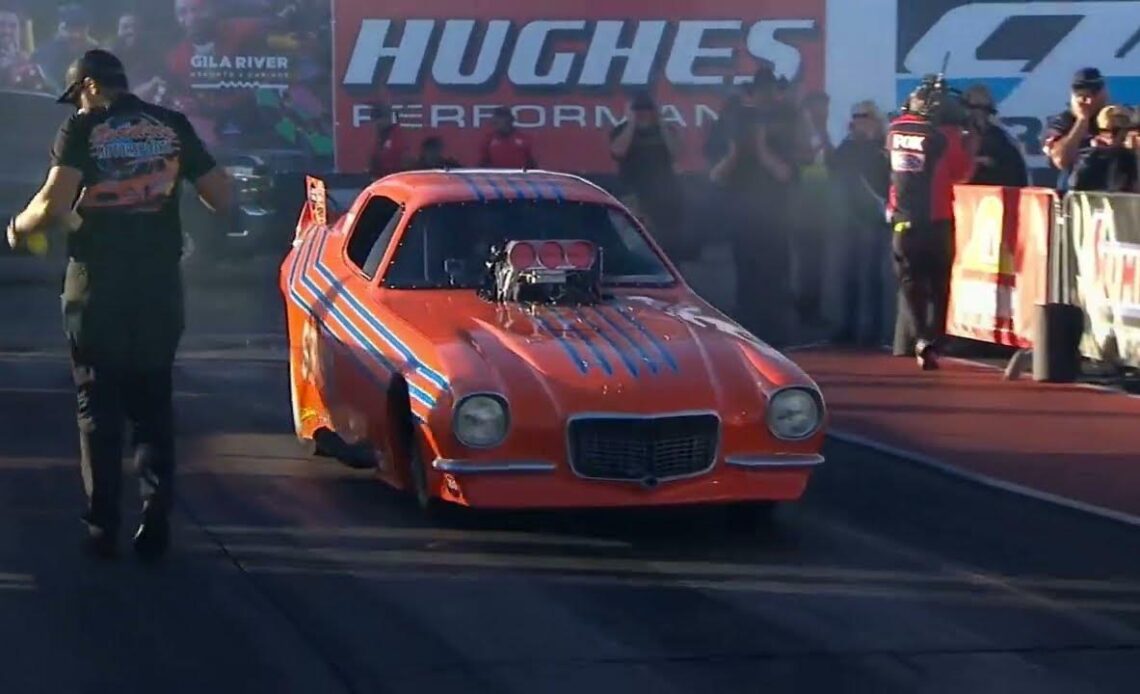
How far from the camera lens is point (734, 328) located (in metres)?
8.92

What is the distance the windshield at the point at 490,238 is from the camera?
9.23 meters

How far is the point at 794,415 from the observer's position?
8203 millimetres

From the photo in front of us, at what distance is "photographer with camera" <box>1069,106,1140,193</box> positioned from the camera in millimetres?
13125

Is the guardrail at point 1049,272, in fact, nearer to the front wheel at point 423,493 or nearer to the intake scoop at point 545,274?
the intake scoop at point 545,274

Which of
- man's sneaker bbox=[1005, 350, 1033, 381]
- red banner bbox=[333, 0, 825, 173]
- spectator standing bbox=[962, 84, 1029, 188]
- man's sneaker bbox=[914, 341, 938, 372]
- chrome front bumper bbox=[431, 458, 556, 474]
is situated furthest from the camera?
red banner bbox=[333, 0, 825, 173]

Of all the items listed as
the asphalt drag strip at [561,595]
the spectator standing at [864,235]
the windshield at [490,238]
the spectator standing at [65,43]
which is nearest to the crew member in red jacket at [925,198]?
the spectator standing at [864,235]

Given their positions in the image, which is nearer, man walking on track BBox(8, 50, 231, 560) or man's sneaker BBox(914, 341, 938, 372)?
man walking on track BBox(8, 50, 231, 560)

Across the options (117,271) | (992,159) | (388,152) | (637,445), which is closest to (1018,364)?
(992,159)

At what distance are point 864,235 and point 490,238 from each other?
606 centimetres

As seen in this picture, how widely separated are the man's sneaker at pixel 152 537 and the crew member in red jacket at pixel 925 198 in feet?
22.1

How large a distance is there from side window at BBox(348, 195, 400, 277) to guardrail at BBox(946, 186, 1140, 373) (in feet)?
16.2

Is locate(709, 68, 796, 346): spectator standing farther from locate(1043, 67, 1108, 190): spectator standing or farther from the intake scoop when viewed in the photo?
the intake scoop

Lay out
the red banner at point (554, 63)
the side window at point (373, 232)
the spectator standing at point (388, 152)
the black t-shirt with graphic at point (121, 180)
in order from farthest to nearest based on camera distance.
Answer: the red banner at point (554, 63)
the spectator standing at point (388, 152)
the side window at point (373, 232)
the black t-shirt with graphic at point (121, 180)

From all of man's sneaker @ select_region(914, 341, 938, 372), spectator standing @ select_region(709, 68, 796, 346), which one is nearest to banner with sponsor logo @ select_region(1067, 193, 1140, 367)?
man's sneaker @ select_region(914, 341, 938, 372)
